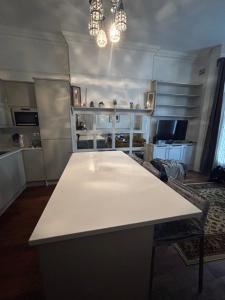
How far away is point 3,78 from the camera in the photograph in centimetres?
298

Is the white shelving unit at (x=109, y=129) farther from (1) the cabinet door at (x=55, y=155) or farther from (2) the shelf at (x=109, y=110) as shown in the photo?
(1) the cabinet door at (x=55, y=155)

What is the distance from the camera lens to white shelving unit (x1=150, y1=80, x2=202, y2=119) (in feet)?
12.8

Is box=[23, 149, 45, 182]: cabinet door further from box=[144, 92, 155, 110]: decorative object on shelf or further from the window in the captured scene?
the window

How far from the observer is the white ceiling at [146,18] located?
7.02 ft

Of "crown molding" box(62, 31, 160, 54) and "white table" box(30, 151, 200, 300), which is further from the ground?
"crown molding" box(62, 31, 160, 54)

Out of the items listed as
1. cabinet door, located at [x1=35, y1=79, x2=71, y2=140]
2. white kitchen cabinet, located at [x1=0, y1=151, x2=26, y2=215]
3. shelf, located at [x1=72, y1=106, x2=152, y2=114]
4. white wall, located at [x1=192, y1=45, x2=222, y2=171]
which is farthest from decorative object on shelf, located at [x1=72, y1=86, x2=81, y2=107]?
white wall, located at [x1=192, y1=45, x2=222, y2=171]

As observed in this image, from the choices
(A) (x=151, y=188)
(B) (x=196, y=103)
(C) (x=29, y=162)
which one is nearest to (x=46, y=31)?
(C) (x=29, y=162)

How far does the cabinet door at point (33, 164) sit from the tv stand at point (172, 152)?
257 centimetres

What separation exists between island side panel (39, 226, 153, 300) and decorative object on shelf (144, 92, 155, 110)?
3.33 metres

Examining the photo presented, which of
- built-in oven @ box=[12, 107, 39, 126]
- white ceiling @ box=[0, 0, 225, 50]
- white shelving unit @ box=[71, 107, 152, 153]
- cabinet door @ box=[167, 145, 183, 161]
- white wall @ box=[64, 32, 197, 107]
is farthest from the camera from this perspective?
cabinet door @ box=[167, 145, 183, 161]

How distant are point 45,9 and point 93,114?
190 cm

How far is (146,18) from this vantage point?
2.46 meters

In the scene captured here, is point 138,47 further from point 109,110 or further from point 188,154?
point 188,154

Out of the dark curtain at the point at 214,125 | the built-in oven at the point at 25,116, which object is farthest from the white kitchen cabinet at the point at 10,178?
the dark curtain at the point at 214,125
